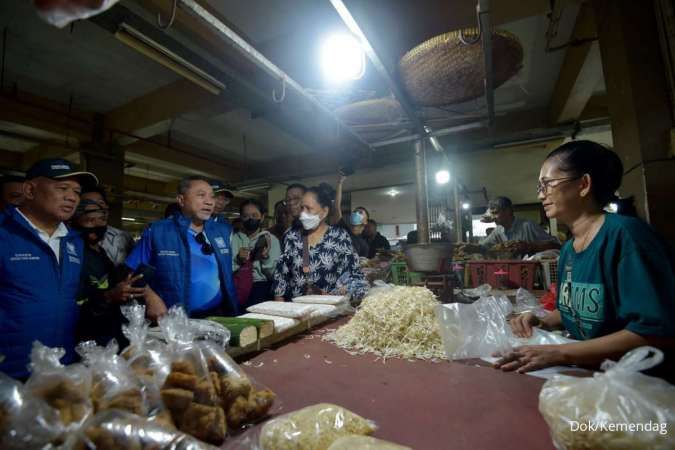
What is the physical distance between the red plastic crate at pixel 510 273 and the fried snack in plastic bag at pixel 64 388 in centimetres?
397

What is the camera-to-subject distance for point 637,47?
251cm

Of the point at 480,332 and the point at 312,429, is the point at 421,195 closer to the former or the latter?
the point at 480,332

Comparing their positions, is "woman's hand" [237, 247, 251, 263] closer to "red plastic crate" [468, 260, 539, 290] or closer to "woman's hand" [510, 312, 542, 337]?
"red plastic crate" [468, 260, 539, 290]

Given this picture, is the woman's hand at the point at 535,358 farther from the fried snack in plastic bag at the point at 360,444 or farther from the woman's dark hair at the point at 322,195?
the woman's dark hair at the point at 322,195

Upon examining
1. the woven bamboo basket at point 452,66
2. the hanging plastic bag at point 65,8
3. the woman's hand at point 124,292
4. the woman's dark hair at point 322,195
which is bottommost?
the woman's hand at point 124,292

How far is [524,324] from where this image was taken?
1.76 metres

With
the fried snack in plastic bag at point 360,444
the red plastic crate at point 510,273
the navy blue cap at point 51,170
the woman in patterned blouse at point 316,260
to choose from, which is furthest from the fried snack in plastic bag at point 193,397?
the red plastic crate at point 510,273

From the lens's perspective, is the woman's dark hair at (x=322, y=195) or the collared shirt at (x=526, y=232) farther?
the collared shirt at (x=526, y=232)

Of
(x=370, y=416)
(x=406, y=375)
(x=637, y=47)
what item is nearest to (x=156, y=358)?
(x=370, y=416)

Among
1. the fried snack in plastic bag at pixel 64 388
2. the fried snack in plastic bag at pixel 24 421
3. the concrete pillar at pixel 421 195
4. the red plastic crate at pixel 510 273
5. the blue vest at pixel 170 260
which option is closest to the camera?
the fried snack in plastic bag at pixel 24 421

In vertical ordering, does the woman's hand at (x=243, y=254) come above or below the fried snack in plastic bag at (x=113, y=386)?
above

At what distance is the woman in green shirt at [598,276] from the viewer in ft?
4.01

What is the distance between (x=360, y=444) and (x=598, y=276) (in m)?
1.36

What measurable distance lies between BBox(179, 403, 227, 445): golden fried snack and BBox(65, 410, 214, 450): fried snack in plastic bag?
0.49 feet
